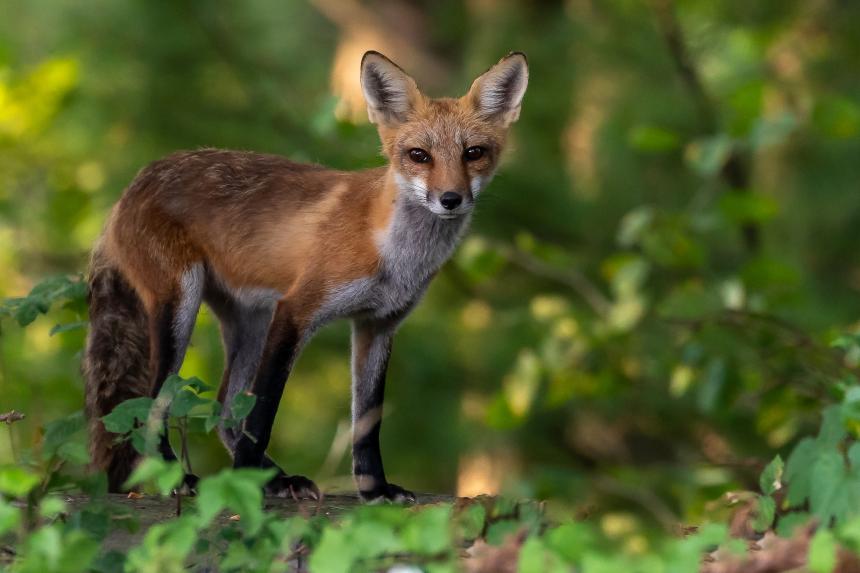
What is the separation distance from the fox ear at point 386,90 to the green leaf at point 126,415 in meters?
1.74

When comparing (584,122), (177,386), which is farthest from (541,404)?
(177,386)

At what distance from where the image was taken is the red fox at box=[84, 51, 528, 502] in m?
3.99

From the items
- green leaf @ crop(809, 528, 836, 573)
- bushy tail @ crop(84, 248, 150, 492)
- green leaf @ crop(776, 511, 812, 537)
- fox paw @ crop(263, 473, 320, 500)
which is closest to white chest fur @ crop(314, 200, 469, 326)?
fox paw @ crop(263, 473, 320, 500)

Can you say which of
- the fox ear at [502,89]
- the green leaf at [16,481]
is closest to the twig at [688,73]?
the fox ear at [502,89]

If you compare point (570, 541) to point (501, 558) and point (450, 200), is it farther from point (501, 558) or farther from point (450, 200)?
point (450, 200)

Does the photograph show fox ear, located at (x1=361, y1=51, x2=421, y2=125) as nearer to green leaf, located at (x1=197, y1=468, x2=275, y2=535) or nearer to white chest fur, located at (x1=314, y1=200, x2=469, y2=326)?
white chest fur, located at (x1=314, y1=200, x2=469, y2=326)

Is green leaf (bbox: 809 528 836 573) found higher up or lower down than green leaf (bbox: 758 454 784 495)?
lower down

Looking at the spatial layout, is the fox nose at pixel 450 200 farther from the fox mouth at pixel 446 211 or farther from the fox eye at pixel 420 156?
the fox eye at pixel 420 156

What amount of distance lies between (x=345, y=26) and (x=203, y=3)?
2349 mm

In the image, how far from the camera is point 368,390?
425 centimetres

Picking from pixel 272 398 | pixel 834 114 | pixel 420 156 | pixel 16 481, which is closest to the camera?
pixel 16 481

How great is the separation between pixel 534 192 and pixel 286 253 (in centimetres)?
339

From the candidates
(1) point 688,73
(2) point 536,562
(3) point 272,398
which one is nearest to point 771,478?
(2) point 536,562

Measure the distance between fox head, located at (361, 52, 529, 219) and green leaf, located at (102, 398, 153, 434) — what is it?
1316mm
